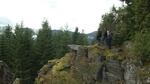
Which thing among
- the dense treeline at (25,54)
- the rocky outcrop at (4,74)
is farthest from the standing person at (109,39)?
the dense treeline at (25,54)

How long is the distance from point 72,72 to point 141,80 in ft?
29.9

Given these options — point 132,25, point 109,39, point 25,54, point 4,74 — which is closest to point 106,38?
point 109,39

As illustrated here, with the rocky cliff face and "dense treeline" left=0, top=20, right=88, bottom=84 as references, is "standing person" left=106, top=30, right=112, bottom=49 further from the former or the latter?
"dense treeline" left=0, top=20, right=88, bottom=84

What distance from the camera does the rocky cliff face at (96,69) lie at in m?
34.4

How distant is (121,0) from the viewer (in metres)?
42.1

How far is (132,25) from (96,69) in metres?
6.38

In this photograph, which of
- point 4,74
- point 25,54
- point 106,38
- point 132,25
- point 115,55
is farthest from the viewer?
point 25,54

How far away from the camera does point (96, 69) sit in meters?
37.7

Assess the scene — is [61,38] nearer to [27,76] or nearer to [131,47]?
[27,76]

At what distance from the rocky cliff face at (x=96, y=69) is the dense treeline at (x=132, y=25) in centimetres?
154

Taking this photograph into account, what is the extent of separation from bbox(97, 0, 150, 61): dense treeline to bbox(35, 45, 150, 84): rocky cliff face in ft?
5.07

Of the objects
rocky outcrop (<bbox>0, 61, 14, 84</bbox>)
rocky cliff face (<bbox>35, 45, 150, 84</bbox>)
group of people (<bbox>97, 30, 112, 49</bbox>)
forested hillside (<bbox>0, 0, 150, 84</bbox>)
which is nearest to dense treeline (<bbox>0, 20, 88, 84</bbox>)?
rocky outcrop (<bbox>0, 61, 14, 84</bbox>)

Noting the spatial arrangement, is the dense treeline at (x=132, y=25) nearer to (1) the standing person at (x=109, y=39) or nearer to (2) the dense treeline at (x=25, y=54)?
(1) the standing person at (x=109, y=39)

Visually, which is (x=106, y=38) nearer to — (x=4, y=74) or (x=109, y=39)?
(x=109, y=39)
